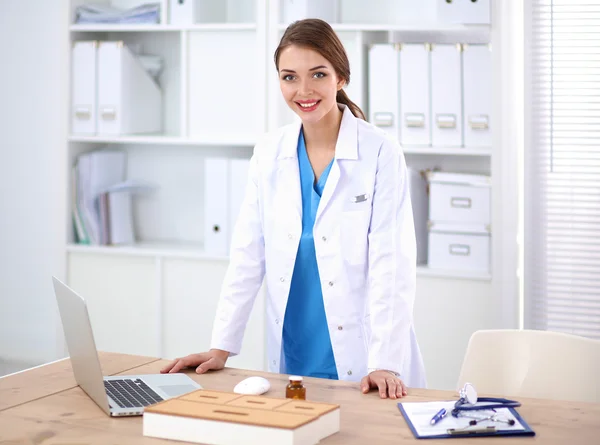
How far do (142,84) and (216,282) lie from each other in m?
1.00

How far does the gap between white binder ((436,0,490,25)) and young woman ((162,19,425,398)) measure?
1.34 metres

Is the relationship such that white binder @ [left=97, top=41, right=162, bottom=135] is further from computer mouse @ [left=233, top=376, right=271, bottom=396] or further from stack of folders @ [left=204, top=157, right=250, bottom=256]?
computer mouse @ [left=233, top=376, right=271, bottom=396]

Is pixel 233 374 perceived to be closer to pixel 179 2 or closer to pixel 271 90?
pixel 271 90

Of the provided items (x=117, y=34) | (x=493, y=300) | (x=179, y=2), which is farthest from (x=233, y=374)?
(x=117, y=34)

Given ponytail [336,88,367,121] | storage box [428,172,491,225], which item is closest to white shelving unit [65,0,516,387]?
storage box [428,172,491,225]

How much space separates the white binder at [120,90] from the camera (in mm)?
3977

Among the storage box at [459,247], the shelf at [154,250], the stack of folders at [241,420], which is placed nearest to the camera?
the stack of folders at [241,420]

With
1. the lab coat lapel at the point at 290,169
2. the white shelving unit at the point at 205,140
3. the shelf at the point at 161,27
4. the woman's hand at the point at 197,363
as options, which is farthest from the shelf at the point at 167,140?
the woman's hand at the point at 197,363

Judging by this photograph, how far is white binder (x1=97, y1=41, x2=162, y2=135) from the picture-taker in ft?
13.0

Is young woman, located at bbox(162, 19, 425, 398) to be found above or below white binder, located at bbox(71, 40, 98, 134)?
below

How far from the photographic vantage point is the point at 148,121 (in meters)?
4.19

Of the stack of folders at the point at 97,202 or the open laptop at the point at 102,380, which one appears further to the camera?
the stack of folders at the point at 97,202

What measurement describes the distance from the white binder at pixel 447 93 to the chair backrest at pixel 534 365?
1.51m

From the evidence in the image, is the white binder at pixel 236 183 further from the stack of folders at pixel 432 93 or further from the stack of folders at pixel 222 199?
the stack of folders at pixel 432 93
